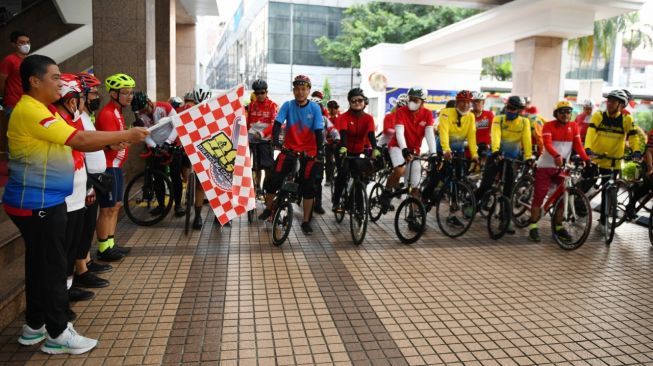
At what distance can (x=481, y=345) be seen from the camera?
11.8 ft

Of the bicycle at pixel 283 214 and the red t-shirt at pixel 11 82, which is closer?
the bicycle at pixel 283 214

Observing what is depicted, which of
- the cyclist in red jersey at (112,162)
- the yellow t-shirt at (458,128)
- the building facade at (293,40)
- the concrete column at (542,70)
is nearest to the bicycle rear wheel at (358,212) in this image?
the yellow t-shirt at (458,128)

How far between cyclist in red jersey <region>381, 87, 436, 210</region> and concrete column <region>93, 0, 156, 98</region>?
455 cm

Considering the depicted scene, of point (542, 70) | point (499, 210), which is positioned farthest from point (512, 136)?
point (542, 70)

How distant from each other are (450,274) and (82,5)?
10.9m

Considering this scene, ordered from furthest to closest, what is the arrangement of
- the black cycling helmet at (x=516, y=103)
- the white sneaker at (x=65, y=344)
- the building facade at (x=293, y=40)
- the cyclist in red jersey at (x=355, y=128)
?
the building facade at (x=293, y=40) < the cyclist in red jersey at (x=355, y=128) < the black cycling helmet at (x=516, y=103) < the white sneaker at (x=65, y=344)

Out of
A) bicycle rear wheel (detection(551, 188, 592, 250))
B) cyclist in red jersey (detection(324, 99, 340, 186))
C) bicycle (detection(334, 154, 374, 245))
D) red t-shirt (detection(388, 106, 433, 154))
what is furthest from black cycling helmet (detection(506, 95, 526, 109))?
cyclist in red jersey (detection(324, 99, 340, 186))

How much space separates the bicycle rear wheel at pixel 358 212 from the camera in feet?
19.9

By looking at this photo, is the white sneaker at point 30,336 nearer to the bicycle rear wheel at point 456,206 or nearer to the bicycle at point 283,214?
the bicycle at point 283,214

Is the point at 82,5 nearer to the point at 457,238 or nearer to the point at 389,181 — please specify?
the point at 389,181

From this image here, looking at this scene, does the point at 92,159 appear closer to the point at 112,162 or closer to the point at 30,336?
the point at 112,162

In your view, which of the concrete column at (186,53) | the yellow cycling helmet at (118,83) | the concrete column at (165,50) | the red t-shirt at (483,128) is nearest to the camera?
the yellow cycling helmet at (118,83)

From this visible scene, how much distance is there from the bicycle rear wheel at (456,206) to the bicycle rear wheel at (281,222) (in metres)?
2.06

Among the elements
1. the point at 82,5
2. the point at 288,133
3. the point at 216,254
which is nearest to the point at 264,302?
the point at 216,254
